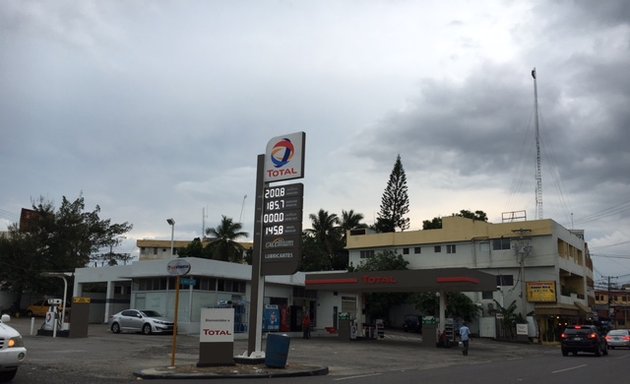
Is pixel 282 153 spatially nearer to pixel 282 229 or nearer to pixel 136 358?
pixel 282 229

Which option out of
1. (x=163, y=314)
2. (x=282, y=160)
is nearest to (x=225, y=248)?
(x=163, y=314)

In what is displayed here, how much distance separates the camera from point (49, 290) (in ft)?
179

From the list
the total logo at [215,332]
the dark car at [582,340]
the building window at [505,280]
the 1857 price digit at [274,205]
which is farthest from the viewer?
the building window at [505,280]

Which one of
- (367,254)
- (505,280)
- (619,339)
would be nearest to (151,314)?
(619,339)

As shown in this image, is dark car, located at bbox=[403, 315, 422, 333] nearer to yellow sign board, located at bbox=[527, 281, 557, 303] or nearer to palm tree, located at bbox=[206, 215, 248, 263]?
yellow sign board, located at bbox=[527, 281, 557, 303]

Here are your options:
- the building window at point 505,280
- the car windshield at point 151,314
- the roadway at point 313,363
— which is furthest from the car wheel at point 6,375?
the building window at point 505,280

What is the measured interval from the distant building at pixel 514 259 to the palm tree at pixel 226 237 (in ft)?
53.0

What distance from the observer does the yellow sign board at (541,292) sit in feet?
158

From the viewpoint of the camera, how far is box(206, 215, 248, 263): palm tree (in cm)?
6278

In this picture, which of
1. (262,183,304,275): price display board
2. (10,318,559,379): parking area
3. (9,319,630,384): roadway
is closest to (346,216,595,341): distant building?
(10,318,559,379): parking area

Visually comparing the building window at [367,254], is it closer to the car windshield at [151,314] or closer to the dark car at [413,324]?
the dark car at [413,324]

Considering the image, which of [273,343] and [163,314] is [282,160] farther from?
[163,314]

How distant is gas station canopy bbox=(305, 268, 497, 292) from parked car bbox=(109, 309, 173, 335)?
9801mm

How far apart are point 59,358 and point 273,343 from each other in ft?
22.9
